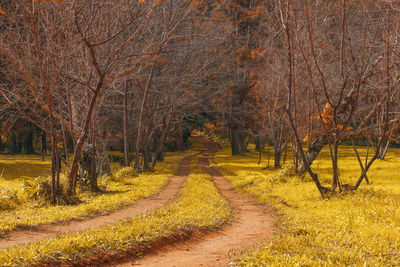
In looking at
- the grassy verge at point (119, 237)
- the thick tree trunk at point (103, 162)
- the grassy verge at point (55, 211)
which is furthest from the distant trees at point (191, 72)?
the grassy verge at point (119, 237)

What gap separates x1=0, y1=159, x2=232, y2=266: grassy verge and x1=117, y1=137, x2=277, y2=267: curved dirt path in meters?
0.36

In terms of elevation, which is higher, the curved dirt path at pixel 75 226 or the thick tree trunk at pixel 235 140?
the thick tree trunk at pixel 235 140

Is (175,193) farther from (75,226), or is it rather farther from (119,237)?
(119,237)

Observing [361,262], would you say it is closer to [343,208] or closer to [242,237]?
[242,237]

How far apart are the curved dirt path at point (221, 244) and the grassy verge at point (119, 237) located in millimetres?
361

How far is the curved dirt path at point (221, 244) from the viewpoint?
6095 millimetres

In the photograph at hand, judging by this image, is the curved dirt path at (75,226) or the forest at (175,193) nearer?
the forest at (175,193)

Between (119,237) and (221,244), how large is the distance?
7.21 ft

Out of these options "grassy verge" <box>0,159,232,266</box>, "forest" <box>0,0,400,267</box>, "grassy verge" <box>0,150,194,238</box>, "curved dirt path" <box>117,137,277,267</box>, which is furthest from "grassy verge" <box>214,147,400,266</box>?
"grassy verge" <box>0,150,194,238</box>

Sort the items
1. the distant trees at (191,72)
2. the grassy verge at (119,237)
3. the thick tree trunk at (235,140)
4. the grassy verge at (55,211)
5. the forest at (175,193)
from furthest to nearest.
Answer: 1. the thick tree trunk at (235,140)
2. the distant trees at (191,72)
3. the grassy verge at (55,211)
4. the forest at (175,193)
5. the grassy verge at (119,237)

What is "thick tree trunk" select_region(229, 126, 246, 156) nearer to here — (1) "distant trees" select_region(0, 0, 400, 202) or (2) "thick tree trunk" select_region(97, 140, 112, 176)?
(1) "distant trees" select_region(0, 0, 400, 202)

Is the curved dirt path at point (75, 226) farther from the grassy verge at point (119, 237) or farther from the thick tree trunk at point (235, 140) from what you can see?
the thick tree trunk at point (235, 140)

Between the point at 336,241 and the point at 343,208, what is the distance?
367 centimetres

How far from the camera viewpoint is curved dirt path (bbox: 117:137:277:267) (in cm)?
609
